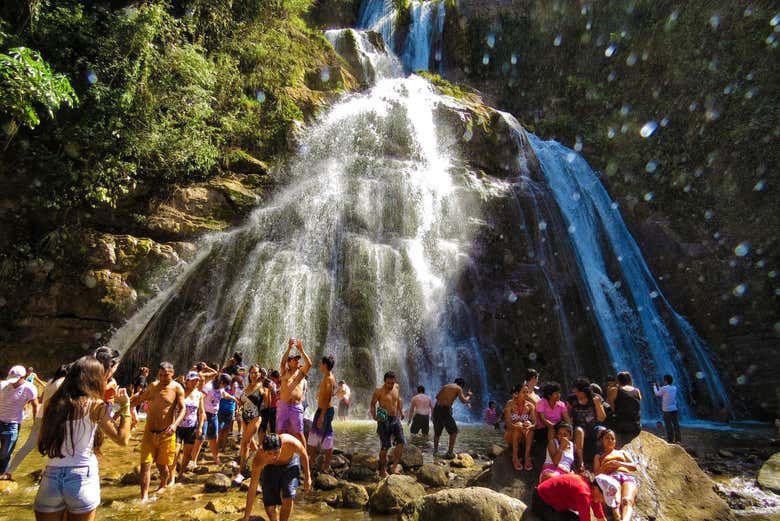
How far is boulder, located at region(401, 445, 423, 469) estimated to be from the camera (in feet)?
27.2

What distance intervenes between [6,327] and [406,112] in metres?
17.6

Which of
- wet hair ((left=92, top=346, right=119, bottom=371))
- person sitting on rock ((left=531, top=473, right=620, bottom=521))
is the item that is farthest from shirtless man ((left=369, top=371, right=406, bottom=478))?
wet hair ((left=92, top=346, right=119, bottom=371))

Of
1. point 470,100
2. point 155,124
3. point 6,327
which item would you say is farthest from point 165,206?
point 470,100

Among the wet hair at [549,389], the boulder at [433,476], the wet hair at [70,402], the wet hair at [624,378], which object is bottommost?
the boulder at [433,476]

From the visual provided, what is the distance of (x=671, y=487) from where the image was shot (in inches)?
257

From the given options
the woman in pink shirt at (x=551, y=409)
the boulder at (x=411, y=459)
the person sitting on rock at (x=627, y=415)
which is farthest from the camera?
the boulder at (x=411, y=459)

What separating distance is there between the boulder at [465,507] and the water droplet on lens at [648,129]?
84.9ft

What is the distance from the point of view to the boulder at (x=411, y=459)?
27.2 ft

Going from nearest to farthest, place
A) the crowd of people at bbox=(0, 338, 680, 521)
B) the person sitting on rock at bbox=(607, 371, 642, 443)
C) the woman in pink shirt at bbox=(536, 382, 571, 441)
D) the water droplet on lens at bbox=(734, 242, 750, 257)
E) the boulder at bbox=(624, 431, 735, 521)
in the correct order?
the crowd of people at bbox=(0, 338, 680, 521), the boulder at bbox=(624, 431, 735, 521), the woman in pink shirt at bbox=(536, 382, 571, 441), the person sitting on rock at bbox=(607, 371, 642, 443), the water droplet on lens at bbox=(734, 242, 750, 257)

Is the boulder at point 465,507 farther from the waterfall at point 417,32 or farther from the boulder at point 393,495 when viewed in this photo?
the waterfall at point 417,32

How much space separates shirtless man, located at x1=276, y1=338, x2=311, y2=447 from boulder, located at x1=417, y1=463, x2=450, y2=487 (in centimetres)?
237

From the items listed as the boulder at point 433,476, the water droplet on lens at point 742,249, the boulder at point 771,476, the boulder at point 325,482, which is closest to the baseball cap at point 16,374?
the boulder at point 325,482

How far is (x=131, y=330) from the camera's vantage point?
14516mm

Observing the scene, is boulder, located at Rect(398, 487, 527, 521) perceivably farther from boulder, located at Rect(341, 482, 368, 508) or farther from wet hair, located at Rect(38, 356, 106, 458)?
wet hair, located at Rect(38, 356, 106, 458)
